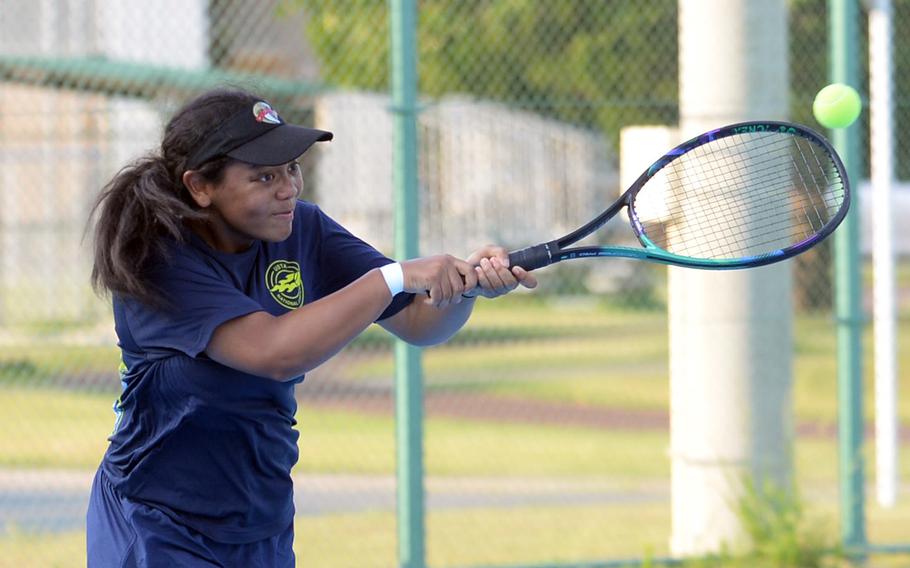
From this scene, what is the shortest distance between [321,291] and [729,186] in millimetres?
1628

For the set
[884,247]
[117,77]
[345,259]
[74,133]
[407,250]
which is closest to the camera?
[345,259]

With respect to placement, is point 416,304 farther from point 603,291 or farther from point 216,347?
point 603,291

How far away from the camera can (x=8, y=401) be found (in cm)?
858

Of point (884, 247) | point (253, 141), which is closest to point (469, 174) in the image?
point (884, 247)

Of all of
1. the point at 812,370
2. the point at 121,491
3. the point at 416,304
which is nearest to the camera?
the point at 121,491

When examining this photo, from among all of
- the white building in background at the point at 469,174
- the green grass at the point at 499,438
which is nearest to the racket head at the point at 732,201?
the green grass at the point at 499,438

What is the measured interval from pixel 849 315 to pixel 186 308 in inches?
133

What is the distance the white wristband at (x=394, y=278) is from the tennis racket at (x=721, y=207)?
1.00 feet

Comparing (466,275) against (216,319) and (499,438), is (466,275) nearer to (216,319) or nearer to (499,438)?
(216,319)

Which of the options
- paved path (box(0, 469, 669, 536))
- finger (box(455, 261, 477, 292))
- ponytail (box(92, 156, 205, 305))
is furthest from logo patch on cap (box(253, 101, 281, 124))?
paved path (box(0, 469, 669, 536))

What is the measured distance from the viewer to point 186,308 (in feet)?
9.14

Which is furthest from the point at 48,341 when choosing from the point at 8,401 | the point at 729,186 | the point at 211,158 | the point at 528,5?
the point at 211,158

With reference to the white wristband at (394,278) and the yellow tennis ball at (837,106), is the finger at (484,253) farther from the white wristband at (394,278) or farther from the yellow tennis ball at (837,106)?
the yellow tennis ball at (837,106)

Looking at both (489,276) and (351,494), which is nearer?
(489,276)
